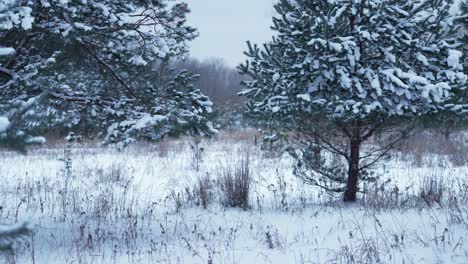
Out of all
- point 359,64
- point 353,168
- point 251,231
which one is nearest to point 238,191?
point 251,231

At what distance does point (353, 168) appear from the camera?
549 centimetres

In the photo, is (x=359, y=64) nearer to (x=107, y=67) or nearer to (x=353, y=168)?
(x=353, y=168)

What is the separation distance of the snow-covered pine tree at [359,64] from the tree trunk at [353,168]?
0.39ft

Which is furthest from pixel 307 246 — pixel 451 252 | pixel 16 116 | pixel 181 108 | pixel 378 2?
pixel 16 116

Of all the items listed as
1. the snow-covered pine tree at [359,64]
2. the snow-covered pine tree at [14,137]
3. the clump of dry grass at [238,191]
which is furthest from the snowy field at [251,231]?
the snow-covered pine tree at [14,137]

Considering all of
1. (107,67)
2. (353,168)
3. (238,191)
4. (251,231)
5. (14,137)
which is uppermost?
(107,67)

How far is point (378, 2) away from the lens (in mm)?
4914

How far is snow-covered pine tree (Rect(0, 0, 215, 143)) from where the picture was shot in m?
4.16

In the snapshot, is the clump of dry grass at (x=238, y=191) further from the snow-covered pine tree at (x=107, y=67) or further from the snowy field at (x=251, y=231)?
the snow-covered pine tree at (x=107, y=67)

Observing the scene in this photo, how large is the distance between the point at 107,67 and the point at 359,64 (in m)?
2.81

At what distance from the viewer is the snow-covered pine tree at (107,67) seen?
4.16m

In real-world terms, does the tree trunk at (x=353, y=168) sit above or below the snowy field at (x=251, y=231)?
above

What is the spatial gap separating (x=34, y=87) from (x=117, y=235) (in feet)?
5.72

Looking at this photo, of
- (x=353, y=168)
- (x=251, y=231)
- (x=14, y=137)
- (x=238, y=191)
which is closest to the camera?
(x=14, y=137)
